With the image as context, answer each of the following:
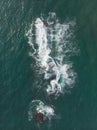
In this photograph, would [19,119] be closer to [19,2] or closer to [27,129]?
[27,129]

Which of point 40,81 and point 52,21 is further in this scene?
point 52,21

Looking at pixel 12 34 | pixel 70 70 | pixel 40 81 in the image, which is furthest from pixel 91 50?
pixel 12 34

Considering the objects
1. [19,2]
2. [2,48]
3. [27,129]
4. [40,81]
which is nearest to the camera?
[27,129]

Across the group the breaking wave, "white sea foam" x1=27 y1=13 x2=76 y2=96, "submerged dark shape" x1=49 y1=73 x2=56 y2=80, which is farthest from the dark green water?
"submerged dark shape" x1=49 y1=73 x2=56 y2=80

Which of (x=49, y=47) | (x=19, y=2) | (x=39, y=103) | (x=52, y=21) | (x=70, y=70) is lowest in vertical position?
(x=39, y=103)

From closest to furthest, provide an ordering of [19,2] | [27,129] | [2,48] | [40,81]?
[27,129]
[40,81]
[2,48]
[19,2]
